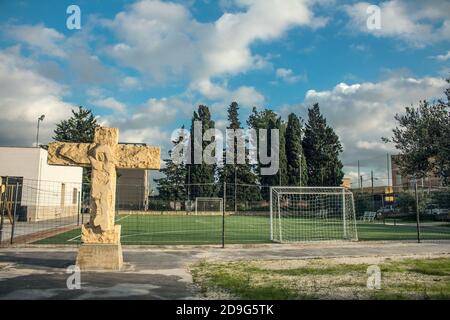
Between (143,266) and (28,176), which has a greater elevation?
(28,176)

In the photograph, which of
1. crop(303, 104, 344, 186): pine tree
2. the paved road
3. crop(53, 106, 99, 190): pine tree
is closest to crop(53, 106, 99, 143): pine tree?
crop(53, 106, 99, 190): pine tree

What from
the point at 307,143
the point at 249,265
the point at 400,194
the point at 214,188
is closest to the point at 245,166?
the point at 214,188

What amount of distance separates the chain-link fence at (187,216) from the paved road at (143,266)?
9.01 feet

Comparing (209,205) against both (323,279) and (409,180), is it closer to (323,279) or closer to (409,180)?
(409,180)

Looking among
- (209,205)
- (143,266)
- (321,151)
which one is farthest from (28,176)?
(321,151)

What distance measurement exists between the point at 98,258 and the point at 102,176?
1.93m

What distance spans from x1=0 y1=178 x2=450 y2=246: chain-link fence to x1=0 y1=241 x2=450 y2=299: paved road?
9.01 ft

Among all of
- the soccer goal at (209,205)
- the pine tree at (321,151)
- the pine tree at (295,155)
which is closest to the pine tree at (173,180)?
the soccer goal at (209,205)

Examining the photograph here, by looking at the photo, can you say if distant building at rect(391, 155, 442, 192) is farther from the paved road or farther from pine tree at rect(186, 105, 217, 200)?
pine tree at rect(186, 105, 217, 200)

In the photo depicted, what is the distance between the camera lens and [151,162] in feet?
34.8

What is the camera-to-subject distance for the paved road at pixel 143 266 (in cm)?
746

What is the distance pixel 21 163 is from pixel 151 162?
78.4ft

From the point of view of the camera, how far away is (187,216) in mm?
44000
